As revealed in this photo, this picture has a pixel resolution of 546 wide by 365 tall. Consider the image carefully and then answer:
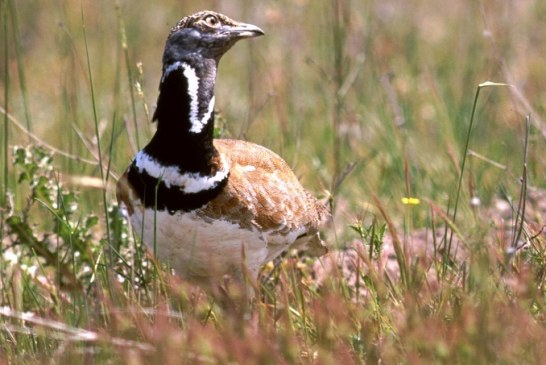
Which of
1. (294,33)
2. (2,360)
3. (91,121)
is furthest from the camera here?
(294,33)

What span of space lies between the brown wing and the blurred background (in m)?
0.16

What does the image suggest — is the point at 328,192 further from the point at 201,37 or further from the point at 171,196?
the point at 201,37

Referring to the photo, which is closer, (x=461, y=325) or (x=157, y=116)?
(x=461, y=325)

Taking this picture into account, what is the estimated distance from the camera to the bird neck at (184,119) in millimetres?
3885

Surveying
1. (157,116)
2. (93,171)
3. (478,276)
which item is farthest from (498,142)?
(478,276)

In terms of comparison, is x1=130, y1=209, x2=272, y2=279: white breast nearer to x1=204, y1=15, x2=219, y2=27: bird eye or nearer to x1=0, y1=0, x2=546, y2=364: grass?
x1=0, y1=0, x2=546, y2=364: grass

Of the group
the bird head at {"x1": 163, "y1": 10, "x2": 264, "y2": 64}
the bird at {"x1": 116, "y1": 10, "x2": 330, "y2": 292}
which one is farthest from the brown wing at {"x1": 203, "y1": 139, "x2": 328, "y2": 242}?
the bird head at {"x1": 163, "y1": 10, "x2": 264, "y2": 64}

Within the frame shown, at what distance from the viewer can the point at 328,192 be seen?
3844mm

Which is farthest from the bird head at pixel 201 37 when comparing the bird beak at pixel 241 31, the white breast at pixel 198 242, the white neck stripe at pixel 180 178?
the white breast at pixel 198 242

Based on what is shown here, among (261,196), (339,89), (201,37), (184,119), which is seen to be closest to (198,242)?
(261,196)

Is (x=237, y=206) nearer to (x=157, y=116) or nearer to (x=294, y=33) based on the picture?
(x=157, y=116)

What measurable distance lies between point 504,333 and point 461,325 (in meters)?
0.11

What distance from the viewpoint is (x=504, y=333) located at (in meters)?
2.84

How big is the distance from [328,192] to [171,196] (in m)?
0.55
